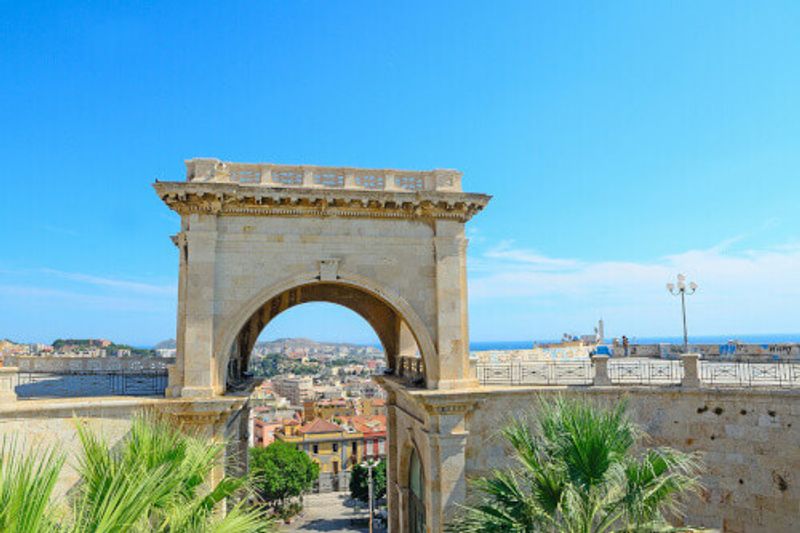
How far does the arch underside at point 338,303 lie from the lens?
17719mm

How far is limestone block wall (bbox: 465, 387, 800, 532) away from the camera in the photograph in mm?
12391

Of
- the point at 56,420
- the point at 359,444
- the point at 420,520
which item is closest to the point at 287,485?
the point at 359,444

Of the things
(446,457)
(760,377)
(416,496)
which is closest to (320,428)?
(416,496)

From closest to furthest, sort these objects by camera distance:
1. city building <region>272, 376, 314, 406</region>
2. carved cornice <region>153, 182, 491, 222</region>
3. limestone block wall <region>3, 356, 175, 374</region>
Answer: carved cornice <region>153, 182, 491, 222</region>, limestone block wall <region>3, 356, 175, 374</region>, city building <region>272, 376, 314, 406</region>

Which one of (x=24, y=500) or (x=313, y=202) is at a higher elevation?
(x=313, y=202)

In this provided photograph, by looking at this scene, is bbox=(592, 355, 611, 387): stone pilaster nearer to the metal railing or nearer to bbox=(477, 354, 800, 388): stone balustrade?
bbox=(477, 354, 800, 388): stone balustrade

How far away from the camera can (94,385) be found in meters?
16.2

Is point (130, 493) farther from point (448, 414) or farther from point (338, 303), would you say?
point (338, 303)

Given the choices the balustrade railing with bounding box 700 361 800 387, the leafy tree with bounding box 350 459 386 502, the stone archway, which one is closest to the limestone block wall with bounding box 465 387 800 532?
the balustrade railing with bounding box 700 361 800 387

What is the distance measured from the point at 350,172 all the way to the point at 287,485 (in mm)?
43014

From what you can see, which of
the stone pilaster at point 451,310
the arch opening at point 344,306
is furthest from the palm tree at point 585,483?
the arch opening at point 344,306

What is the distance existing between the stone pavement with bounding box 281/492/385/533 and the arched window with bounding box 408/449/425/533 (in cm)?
3093

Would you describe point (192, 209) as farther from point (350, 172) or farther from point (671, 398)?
point (671, 398)

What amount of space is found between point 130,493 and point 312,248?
9.50 meters
